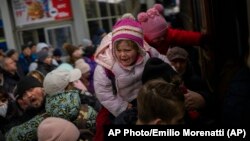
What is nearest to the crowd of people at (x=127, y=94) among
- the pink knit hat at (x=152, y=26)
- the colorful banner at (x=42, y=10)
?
the pink knit hat at (x=152, y=26)

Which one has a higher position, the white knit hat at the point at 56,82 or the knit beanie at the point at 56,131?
the white knit hat at the point at 56,82

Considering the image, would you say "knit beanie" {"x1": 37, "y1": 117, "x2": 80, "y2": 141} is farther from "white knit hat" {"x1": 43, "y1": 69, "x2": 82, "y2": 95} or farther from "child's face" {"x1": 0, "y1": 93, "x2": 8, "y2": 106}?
"child's face" {"x1": 0, "y1": 93, "x2": 8, "y2": 106}

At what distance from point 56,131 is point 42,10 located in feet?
29.7

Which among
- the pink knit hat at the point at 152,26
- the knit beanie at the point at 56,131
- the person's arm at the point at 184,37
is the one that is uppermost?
the pink knit hat at the point at 152,26

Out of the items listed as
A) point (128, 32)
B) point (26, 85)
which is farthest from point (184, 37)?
point (26, 85)

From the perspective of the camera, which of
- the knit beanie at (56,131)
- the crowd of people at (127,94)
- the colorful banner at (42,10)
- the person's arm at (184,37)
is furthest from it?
the colorful banner at (42,10)

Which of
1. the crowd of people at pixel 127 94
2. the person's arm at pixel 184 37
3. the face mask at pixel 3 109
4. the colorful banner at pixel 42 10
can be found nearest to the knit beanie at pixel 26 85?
the crowd of people at pixel 127 94

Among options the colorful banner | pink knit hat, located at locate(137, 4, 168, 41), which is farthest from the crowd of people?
the colorful banner

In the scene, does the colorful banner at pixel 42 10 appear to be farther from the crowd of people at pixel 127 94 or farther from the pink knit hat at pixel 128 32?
the pink knit hat at pixel 128 32

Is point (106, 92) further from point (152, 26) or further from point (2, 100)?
point (2, 100)

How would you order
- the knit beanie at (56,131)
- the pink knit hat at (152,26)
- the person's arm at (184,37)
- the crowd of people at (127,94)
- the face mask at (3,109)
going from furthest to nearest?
the face mask at (3,109) → the person's arm at (184,37) → the pink knit hat at (152,26) → the knit beanie at (56,131) → the crowd of people at (127,94)

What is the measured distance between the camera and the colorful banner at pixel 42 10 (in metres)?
10.7

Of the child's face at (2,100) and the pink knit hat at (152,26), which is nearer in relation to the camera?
the pink knit hat at (152,26)

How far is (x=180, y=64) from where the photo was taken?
299 centimetres
